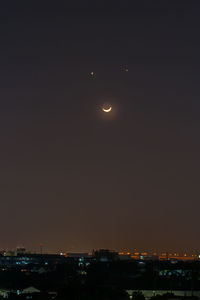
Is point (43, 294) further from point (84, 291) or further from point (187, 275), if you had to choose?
point (187, 275)

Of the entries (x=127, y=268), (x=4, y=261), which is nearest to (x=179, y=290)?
(x=127, y=268)

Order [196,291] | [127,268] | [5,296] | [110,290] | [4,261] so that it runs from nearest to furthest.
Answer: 1. [110,290]
2. [5,296]
3. [196,291]
4. [127,268]
5. [4,261]

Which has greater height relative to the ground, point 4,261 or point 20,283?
point 4,261

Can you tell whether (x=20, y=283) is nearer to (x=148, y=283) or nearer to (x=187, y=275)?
(x=148, y=283)

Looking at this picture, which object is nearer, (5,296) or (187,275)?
(5,296)

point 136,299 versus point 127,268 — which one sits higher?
point 127,268

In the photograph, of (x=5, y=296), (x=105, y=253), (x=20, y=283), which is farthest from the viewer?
(x=105, y=253)

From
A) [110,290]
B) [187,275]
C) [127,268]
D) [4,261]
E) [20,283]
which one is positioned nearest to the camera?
[110,290]

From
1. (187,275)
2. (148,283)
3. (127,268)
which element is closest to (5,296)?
(148,283)

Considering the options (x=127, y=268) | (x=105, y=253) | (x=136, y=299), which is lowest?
(x=136, y=299)
